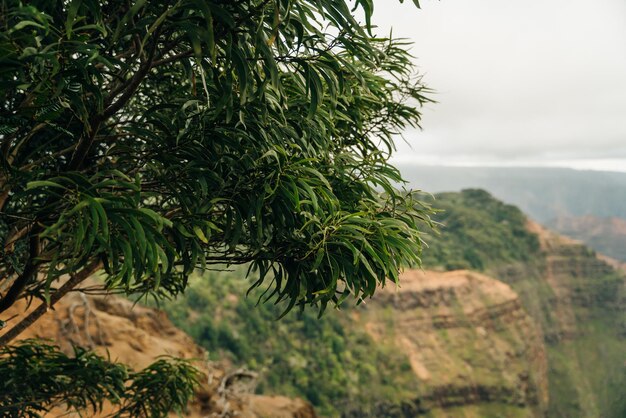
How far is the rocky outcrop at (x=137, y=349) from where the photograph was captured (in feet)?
32.2

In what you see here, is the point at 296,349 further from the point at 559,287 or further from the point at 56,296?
the point at 559,287

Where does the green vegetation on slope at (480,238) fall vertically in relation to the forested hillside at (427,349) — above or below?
above

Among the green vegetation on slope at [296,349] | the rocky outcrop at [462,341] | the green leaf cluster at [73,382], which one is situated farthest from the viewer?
the rocky outcrop at [462,341]

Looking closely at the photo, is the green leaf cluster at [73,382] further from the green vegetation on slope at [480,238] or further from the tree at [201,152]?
the green vegetation on slope at [480,238]

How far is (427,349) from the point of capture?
151 feet

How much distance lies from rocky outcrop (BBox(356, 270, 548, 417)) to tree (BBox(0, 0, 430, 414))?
41934 millimetres

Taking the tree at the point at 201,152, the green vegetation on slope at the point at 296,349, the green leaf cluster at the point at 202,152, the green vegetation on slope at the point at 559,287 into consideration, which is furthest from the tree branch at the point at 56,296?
the green vegetation on slope at the point at 559,287

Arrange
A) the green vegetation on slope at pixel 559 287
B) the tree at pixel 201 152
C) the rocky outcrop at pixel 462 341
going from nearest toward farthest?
the tree at pixel 201 152, the rocky outcrop at pixel 462 341, the green vegetation on slope at pixel 559 287

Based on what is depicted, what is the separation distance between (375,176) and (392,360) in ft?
146

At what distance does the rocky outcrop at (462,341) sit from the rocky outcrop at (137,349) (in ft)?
107

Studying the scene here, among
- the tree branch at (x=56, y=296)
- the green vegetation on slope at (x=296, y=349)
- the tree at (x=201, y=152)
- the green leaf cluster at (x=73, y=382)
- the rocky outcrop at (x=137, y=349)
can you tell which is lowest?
the green vegetation on slope at (x=296, y=349)

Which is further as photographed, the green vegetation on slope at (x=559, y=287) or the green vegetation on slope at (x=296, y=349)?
the green vegetation on slope at (x=559, y=287)

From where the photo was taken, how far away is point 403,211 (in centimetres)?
360

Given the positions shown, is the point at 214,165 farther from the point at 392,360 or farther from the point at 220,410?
the point at 392,360
